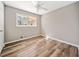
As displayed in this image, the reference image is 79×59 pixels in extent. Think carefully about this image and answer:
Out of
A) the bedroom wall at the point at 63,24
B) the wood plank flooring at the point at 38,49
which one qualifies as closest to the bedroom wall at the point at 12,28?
the wood plank flooring at the point at 38,49

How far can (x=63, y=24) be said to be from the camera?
2.14 m

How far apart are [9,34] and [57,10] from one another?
1.42 metres

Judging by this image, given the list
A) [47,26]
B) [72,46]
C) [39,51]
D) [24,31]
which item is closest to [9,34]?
[24,31]

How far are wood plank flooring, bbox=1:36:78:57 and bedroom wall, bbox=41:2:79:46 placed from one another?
205mm

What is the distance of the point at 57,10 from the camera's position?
75.8 inches

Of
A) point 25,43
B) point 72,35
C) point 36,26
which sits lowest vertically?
point 25,43

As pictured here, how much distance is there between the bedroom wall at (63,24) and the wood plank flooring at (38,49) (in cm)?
20

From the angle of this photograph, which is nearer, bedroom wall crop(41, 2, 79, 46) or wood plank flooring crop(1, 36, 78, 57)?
wood plank flooring crop(1, 36, 78, 57)

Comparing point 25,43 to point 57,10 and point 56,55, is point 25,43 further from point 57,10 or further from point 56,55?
point 57,10

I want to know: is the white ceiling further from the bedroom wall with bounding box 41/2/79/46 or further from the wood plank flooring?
the wood plank flooring

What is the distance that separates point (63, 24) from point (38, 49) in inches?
42.9

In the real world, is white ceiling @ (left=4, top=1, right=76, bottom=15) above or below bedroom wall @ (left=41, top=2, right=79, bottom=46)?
above

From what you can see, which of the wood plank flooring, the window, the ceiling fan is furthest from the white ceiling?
the wood plank flooring

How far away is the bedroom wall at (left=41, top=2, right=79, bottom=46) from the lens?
191cm
